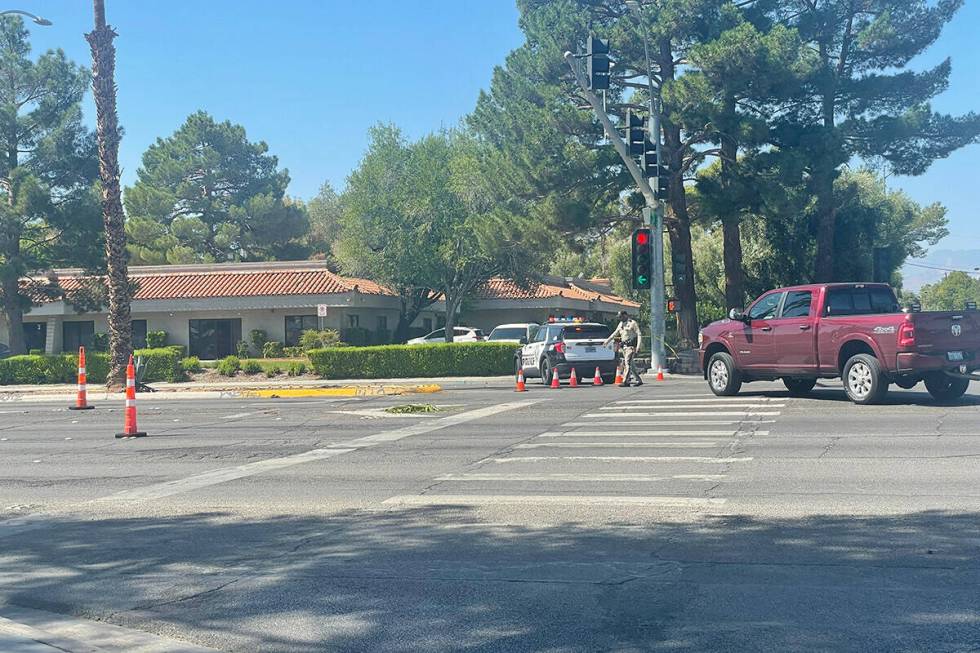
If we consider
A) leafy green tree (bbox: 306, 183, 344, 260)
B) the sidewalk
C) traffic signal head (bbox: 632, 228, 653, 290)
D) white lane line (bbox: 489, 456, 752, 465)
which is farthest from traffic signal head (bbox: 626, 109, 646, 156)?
leafy green tree (bbox: 306, 183, 344, 260)

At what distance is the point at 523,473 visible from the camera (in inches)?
465

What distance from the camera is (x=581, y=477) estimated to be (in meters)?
11.4

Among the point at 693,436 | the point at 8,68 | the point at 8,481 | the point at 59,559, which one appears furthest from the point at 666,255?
the point at 59,559

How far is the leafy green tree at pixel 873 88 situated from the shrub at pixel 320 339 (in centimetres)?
2075

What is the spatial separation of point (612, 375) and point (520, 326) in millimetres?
18238

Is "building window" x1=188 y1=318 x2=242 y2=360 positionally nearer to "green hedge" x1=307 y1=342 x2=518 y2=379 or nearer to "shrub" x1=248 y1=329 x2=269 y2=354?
"shrub" x1=248 y1=329 x2=269 y2=354

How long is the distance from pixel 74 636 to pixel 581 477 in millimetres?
6239

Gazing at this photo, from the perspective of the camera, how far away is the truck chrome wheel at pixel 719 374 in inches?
770

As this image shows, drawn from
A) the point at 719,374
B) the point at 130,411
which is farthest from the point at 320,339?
the point at 130,411

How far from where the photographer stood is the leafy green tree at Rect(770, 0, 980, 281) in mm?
34625

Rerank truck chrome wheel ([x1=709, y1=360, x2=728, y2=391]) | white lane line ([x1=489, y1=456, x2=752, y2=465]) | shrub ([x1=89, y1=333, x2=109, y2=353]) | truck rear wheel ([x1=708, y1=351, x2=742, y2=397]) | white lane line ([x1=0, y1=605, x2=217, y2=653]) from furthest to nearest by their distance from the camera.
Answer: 1. shrub ([x1=89, y1=333, x2=109, y2=353])
2. truck chrome wheel ([x1=709, y1=360, x2=728, y2=391])
3. truck rear wheel ([x1=708, y1=351, x2=742, y2=397])
4. white lane line ([x1=489, y1=456, x2=752, y2=465])
5. white lane line ([x1=0, y1=605, x2=217, y2=653])

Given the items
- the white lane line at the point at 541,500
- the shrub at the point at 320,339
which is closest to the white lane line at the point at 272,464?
the white lane line at the point at 541,500

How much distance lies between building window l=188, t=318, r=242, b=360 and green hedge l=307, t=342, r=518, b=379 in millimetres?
16332

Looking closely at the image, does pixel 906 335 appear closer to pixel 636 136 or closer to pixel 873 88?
pixel 636 136
